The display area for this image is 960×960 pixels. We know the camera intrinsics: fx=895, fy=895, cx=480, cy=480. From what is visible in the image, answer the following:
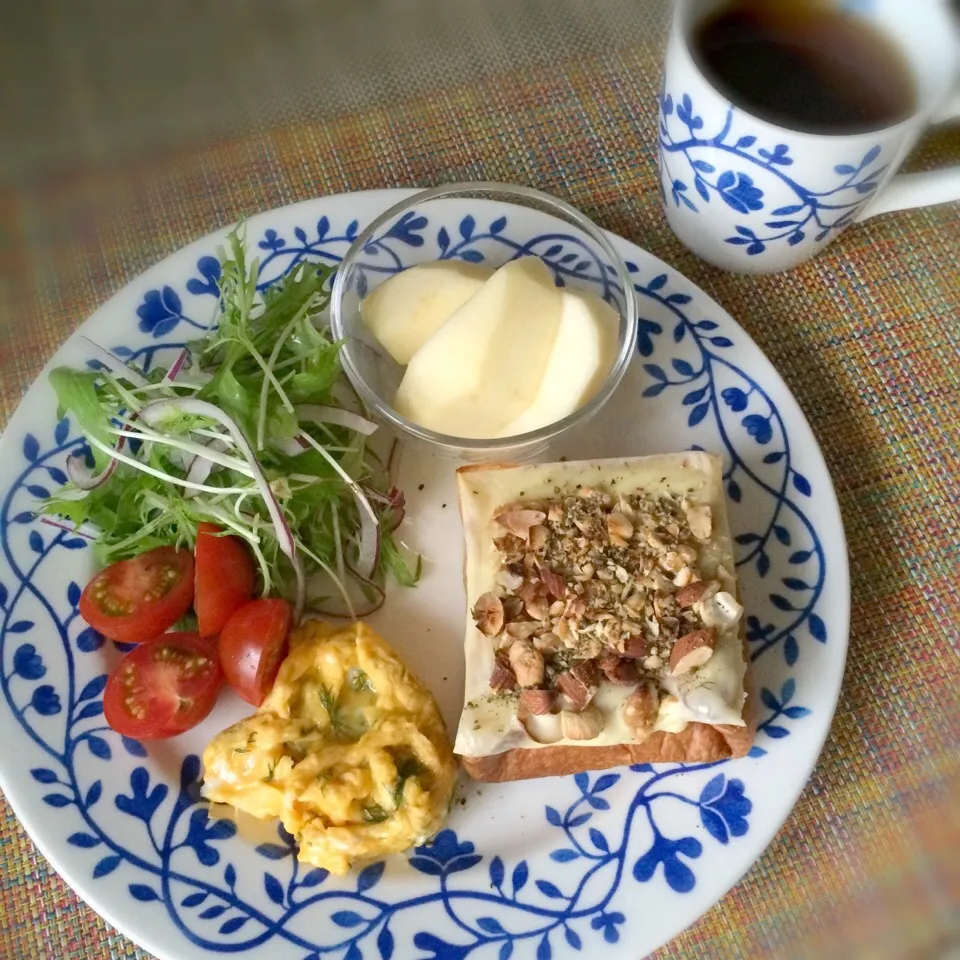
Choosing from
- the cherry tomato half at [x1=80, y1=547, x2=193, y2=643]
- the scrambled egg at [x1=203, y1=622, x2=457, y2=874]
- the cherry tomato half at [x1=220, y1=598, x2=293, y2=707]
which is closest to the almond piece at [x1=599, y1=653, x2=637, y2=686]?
the scrambled egg at [x1=203, y1=622, x2=457, y2=874]

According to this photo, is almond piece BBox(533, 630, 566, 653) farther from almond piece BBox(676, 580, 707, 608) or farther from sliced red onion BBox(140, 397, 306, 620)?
sliced red onion BBox(140, 397, 306, 620)

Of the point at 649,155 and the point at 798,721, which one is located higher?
the point at 649,155

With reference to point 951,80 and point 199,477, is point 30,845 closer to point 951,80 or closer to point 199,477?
point 199,477

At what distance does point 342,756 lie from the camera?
5.08 ft

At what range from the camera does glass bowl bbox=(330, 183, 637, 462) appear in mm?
1727

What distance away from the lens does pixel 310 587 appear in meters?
1.82

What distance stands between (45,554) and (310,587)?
20.1 inches

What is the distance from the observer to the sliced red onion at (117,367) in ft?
5.66

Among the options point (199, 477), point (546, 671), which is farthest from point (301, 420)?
point (546, 671)

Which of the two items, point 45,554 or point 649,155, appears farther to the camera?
point 649,155

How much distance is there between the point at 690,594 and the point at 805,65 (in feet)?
3.36

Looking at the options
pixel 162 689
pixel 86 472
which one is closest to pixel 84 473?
pixel 86 472

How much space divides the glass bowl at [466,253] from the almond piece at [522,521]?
0.13 m

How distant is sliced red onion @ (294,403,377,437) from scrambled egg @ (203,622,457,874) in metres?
0.38
